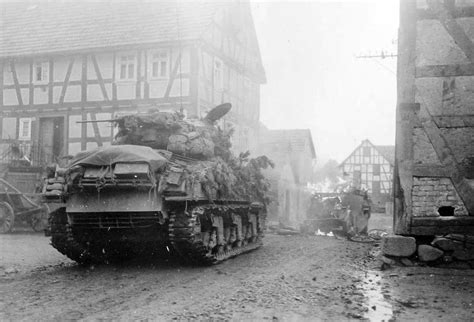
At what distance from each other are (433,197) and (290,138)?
31.9m

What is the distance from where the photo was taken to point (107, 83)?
2120 cm

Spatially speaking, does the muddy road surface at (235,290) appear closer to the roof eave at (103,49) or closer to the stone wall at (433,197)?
the stone wall at (433,197)

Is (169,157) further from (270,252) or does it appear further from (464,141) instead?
(464,141)

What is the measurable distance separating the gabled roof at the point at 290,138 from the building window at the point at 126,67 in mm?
16512

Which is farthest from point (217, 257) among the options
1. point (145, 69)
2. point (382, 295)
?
point (145, 69)

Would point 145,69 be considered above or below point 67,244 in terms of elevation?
above

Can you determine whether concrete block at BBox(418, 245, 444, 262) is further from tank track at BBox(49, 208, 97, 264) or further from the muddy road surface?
tank track at BBox(49, 208, 97, 264)

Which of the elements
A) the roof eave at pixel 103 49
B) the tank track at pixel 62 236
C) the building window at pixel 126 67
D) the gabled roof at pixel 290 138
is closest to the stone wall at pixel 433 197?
the tank track at pixel 62 236

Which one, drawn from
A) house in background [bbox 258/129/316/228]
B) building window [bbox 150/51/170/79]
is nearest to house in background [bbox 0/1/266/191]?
building window [bbox 150/51/170/79]

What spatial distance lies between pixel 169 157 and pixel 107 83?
495 inches

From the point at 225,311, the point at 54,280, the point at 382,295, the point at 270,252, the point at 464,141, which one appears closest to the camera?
the point at 225,311

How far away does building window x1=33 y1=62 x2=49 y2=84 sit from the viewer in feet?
72.5

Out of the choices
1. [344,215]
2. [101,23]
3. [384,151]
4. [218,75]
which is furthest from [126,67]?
[384,151]

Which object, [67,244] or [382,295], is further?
[67,244]
